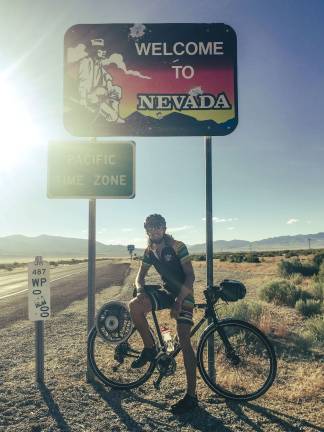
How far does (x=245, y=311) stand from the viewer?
416 inches

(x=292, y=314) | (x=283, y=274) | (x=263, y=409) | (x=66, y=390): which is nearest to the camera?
(x=263, y=409)

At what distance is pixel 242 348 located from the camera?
5.28 metres

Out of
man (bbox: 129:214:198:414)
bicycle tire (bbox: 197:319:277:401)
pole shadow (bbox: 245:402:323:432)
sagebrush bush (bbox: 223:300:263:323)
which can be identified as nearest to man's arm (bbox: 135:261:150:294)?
man (bbox: 129:214:198:414)

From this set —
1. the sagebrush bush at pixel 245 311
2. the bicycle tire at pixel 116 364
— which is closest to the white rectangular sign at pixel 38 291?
the bicycle tire at pixel 116 364

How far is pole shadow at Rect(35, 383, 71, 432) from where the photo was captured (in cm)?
457

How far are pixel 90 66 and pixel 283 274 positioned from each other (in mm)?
21274

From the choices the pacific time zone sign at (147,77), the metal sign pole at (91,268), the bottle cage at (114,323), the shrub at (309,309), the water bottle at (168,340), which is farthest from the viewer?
the shrub at (309,309)

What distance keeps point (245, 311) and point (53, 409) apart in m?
6.56

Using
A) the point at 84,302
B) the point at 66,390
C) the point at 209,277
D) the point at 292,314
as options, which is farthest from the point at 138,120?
the point at 84,302

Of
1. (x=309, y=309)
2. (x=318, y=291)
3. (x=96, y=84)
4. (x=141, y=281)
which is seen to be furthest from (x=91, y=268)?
(x=318, y=291)

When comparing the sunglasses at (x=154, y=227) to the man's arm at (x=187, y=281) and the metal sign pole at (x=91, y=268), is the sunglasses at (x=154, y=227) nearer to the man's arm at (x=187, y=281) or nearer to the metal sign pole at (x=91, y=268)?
the man's arm at (x=187, y=281)

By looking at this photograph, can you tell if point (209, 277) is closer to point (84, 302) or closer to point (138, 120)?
point (138, 120)

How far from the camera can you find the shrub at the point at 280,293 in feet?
44.7

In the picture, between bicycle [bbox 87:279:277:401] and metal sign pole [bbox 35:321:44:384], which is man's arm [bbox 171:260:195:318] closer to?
bicycle [bbox 87:279:277:401]
